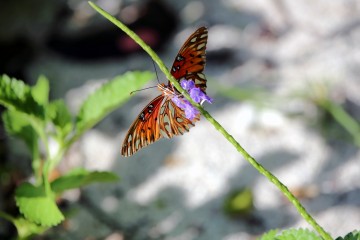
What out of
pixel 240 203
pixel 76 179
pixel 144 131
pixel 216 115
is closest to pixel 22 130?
pixel 76 179

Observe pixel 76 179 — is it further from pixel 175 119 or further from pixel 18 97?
pixel 175 119

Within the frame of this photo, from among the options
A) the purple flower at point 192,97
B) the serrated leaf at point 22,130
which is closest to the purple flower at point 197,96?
the purple flower at point 192,97

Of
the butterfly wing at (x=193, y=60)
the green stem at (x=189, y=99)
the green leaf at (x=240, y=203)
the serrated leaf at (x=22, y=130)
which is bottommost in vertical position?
the green stem at (x=189, y=99)

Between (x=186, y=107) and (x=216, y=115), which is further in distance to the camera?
(x=216, y=115)

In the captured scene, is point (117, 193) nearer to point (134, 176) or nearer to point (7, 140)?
point (134, 176)


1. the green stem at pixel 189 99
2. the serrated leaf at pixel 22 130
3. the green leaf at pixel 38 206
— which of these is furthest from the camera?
the serrated leaf at pixel 22 130

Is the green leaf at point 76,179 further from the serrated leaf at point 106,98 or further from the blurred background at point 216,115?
the blurred background at point 216,115
